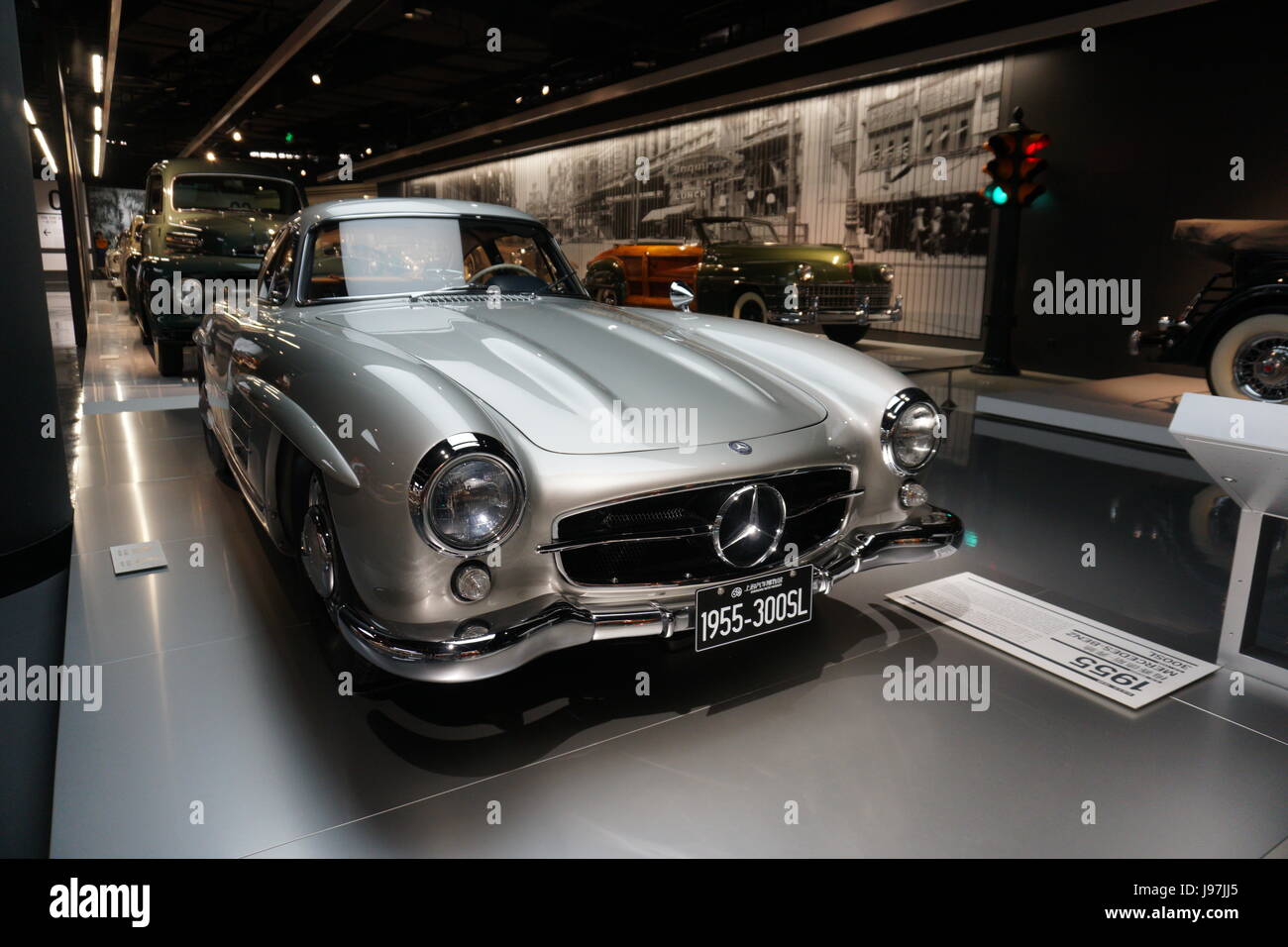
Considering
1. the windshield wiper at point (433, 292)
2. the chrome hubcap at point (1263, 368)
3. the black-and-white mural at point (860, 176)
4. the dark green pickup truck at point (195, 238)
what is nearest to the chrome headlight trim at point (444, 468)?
the windshield wiper at point (433, 292)

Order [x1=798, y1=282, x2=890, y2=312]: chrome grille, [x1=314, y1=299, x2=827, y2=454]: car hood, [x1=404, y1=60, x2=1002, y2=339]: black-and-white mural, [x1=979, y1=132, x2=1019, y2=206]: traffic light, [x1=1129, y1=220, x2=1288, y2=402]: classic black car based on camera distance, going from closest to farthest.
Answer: [x1=314, y1=299, x2=827, y2=454]: car hood, [x1=1129, y1=220, x2=1288, y2=402]: classic black car, [x1=979, y1=132, x2=1019, y2=206]: traffic light, [x1=798, y1=282, x2=890, y2=312]: chrome grille, [x1=404, y1=60, x2=1002, y2=339]: black-and-white mural

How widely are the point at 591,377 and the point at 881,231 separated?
8862mm

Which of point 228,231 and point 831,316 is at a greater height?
point 228,231

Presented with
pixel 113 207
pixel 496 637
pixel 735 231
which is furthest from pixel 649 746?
pixel 113 207

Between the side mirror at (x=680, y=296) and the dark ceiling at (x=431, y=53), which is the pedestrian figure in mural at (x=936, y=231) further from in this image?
the side mirror at (x=680, y=296)

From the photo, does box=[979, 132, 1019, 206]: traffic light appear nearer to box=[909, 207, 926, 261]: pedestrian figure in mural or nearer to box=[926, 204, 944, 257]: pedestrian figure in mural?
box=[926, 204, 944, 257]: pedestrian figure in mural

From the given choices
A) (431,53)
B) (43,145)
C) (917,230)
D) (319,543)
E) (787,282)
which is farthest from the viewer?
(43,145)

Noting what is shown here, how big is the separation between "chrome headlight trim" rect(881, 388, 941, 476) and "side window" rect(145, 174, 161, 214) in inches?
270

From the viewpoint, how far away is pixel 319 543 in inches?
80.5

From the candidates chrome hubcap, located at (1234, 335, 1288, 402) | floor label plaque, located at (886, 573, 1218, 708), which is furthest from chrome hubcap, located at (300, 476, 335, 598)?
chrome hubcap, located at (1234, 335, 1288, 402)

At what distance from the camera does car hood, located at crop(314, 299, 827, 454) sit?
77.8 inches

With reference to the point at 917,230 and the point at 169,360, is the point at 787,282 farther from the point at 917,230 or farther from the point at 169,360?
the point at 169,360

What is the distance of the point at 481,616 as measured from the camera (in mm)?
1736
